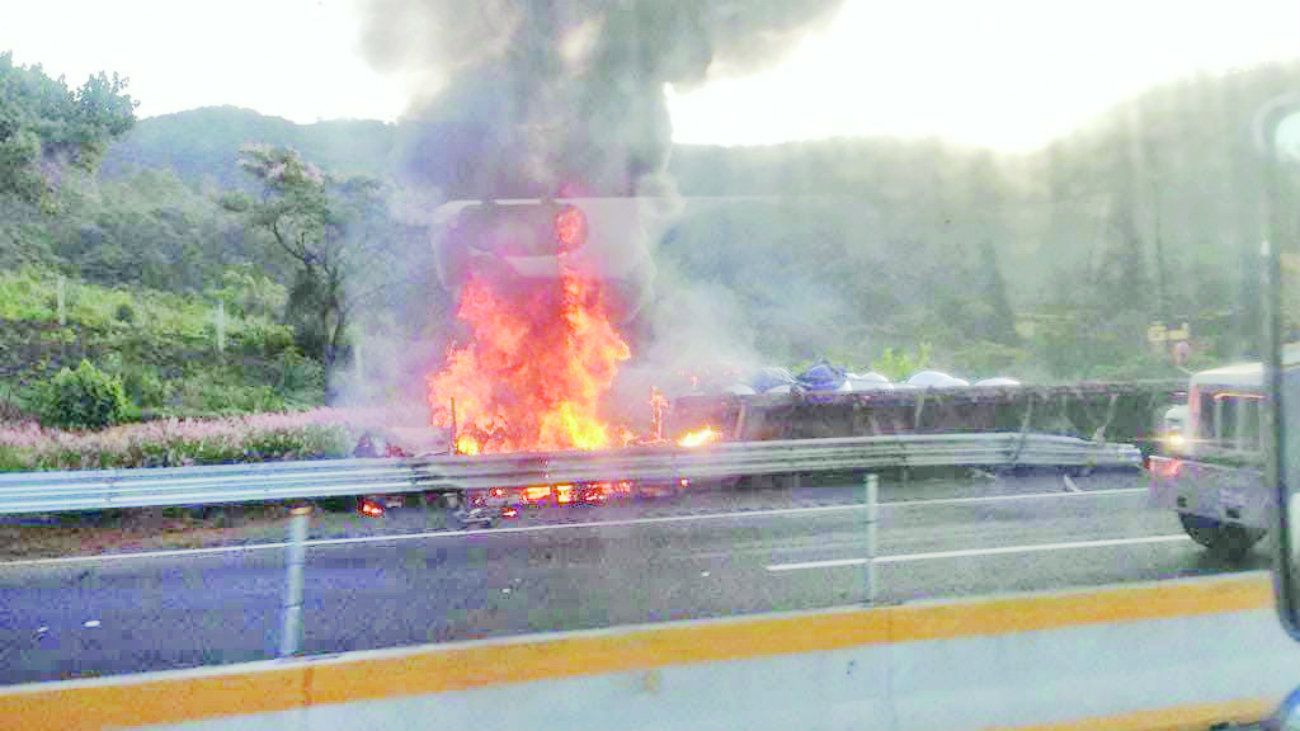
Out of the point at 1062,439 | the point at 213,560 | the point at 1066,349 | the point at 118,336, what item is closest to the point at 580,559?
the point at 213,560

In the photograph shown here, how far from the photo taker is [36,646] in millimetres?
5910

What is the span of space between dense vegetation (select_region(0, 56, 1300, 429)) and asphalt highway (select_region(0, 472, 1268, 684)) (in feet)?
13.0

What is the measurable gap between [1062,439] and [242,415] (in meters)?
10.6

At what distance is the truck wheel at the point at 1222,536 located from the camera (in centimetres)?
→ 742

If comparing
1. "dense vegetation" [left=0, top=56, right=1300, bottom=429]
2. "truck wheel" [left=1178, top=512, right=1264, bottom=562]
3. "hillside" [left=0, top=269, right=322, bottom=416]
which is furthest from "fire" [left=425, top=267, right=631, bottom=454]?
"truck wheel" [left=1178, top=512, right=1264, bottom=562]

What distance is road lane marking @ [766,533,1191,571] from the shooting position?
7.70 meters

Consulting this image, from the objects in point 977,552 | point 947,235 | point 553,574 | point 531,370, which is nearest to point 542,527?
point 553,574

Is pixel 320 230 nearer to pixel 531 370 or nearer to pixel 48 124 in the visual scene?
pixel 48 124

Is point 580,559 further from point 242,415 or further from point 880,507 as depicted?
point 242,415

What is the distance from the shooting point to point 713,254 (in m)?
23.9

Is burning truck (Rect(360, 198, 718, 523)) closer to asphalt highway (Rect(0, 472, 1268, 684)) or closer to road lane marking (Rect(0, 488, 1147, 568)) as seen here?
road lane marking (Rect(0, 488, 1147, 568))

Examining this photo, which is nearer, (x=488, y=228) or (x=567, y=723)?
(x=567, y=723)

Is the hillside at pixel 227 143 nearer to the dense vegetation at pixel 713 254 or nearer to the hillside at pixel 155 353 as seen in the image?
the dense vegetation at pixel 713 254

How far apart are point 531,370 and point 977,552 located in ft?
27.0
